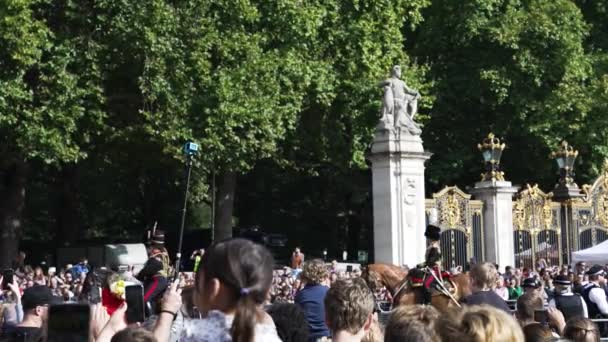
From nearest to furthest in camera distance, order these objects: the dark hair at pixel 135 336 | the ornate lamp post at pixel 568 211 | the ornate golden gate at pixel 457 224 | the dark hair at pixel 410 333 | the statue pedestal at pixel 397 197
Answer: the dark hair at pixel 410 333 < the dark hair at pixel 135 336 < the statue pedestal at pixel 397 197 < the ornate golden gate at pixel 457 224 < the ornate lamp post at pixel 568 211

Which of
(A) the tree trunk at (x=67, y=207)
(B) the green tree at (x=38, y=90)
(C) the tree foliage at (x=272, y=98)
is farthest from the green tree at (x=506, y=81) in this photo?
(B) the green tree at (x=38, y=90)

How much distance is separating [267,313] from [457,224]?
22.2 m

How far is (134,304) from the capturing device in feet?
24.5

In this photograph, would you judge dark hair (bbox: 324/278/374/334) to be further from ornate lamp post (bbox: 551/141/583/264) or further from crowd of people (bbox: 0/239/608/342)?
ornate lamp post (bbox: 551/141/583/264)

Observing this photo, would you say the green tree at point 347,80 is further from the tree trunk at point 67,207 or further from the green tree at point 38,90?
the tree trunk at point 67,207

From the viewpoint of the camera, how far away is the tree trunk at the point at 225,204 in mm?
34125

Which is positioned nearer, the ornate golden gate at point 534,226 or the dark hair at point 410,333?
the dark hair at point 410,333

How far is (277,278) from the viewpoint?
976 inches

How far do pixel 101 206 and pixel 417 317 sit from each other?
38.7 meters

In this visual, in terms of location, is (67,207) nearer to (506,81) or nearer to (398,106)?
(506,81)

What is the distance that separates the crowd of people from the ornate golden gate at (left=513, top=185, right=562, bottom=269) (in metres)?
16.6

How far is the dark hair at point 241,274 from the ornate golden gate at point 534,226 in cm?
2455

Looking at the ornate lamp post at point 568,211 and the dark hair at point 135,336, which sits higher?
the ornate lamp post at point 568,211

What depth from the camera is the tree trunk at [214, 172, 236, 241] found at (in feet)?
112
